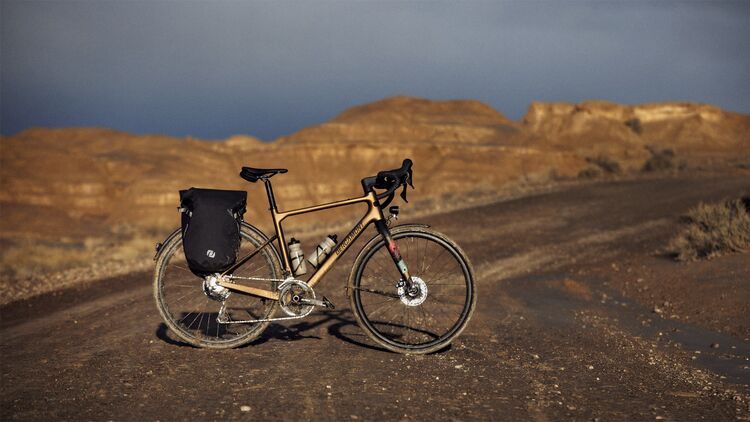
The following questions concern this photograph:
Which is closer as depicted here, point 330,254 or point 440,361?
point 440,361

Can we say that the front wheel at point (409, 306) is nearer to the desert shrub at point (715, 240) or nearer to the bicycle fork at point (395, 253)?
the bicycle fork at point (395, 253)

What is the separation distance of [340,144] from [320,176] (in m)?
6.35

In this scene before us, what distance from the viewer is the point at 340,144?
80.0 meters

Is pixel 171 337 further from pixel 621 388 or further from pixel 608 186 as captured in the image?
pixel 608 186

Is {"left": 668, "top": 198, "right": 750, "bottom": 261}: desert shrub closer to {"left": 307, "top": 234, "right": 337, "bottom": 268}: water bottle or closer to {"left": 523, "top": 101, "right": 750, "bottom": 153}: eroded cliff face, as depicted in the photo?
{"left": 307, "top": 234, "right": 337, "bottom": 268}: water bottle

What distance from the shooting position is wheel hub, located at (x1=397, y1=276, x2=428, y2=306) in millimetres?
5605

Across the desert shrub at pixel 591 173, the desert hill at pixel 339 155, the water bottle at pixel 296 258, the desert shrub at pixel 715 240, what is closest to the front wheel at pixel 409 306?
the water bottle at pixel 296 258

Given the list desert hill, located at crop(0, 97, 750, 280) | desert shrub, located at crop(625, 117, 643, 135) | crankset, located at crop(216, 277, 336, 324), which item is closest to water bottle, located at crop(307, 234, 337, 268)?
crankset, located at crop(216, 277, 336, 324)

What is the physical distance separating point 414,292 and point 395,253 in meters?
0.39

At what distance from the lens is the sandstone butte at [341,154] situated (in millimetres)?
60381

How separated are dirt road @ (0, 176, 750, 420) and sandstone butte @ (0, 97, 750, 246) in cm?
3259

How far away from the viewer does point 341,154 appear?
79.6m

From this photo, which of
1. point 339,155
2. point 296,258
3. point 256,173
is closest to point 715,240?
point 296,258

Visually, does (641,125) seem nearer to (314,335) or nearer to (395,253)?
(314,335)
